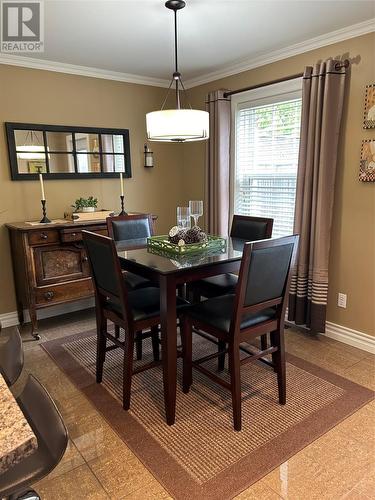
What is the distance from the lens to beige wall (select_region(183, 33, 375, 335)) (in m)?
2.66

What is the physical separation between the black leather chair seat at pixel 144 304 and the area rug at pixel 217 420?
566 millimetres

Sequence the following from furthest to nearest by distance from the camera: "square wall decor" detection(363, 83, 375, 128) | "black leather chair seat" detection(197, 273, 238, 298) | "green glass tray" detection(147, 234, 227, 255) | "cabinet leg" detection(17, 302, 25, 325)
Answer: "cabinet leg" detection(17, 302, 25, 325) → "black leather chair seat" detection(197, 273, 238, 298) → "square wall decor" detection(363, 83, 375, 128) → "green glass tray" detection(147, 234, 227, 255)

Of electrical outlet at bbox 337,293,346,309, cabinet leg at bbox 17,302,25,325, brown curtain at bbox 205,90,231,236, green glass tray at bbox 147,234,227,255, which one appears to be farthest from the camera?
brown curtain at bbox 205,90,231,236

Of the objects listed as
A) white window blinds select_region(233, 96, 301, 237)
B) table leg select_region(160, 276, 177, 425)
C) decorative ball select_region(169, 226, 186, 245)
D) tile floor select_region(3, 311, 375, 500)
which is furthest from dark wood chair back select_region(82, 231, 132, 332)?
white window blinds select_region(233, 96, 301, 237)

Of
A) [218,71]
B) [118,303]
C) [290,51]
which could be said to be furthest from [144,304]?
[218,71]

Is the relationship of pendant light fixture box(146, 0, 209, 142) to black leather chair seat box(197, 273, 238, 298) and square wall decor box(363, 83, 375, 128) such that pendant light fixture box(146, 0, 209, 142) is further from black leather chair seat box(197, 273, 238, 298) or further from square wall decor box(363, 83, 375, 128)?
square wall decor box(363, 83, 375, 128)

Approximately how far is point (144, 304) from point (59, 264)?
4.41 feet

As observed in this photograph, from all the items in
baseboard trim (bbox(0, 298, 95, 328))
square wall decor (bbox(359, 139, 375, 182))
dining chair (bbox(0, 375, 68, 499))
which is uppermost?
square wall decor (bbox(359, 139, 375, 182))

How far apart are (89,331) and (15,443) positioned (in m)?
2.75

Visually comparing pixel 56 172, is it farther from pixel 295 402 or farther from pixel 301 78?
pixel 295 402

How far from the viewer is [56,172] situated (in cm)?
349

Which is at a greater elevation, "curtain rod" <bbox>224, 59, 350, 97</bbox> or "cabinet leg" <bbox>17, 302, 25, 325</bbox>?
"curtain rod" <bbox>224, 59, 350, 97</bbox>

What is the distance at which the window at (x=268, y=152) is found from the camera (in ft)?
10.7

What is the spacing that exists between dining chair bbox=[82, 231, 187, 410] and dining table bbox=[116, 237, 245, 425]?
0.15 meters
